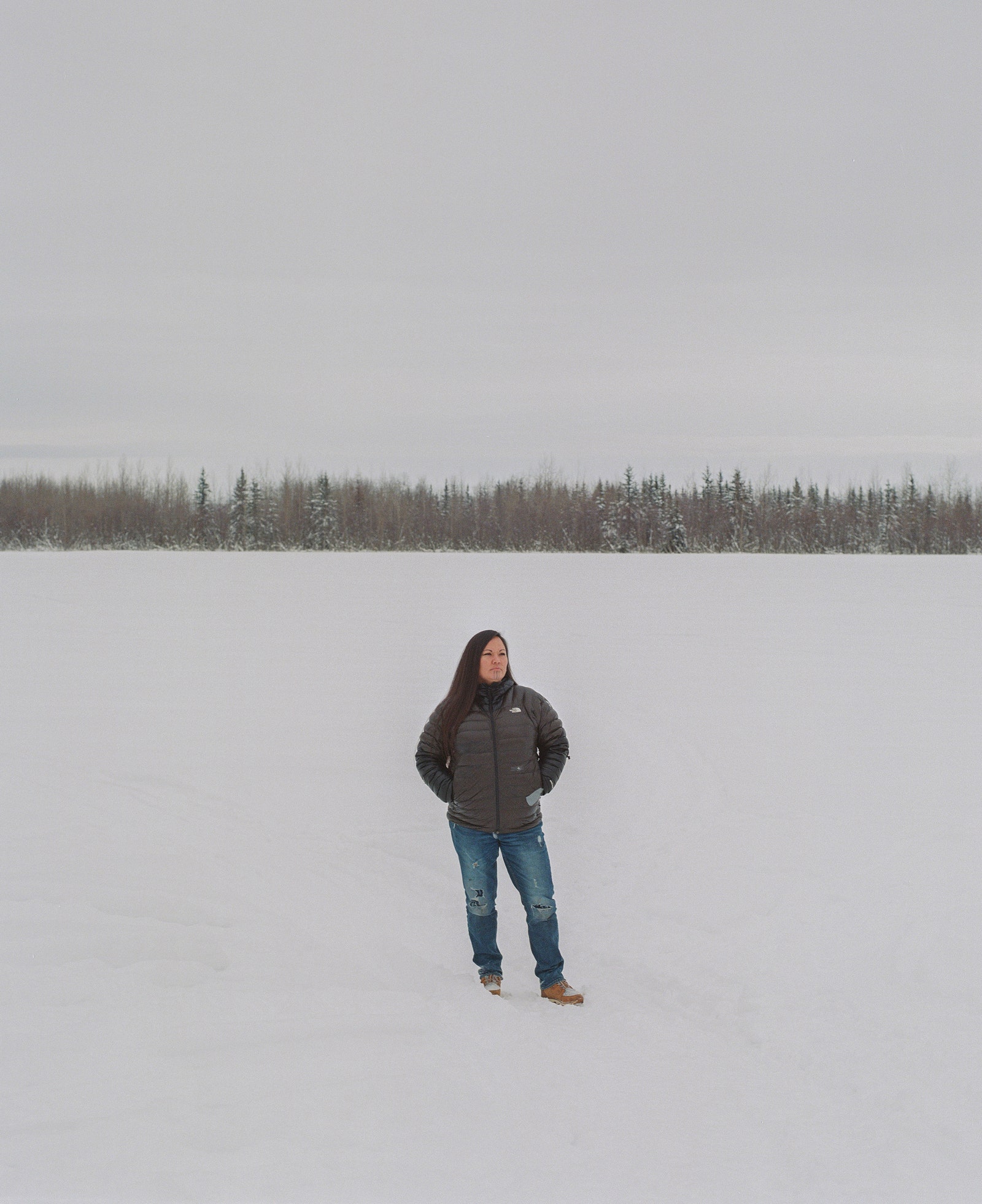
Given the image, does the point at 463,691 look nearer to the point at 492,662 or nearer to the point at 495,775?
the point at 492,662

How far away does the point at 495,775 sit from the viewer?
4.41 meters

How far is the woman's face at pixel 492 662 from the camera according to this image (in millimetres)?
4391

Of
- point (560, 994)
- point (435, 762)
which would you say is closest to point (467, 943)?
point (560, 994)

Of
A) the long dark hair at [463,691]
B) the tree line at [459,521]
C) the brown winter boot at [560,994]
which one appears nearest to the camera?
the long dark hair at [463,691]

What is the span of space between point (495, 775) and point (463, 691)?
15.7 inches

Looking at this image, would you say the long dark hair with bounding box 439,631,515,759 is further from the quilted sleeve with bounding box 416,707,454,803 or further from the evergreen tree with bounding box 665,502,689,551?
the evergreen tree with bounding box 665,502,689,551

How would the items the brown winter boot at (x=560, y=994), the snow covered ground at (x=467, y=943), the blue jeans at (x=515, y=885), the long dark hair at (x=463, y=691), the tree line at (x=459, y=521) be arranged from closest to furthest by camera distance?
the snow covered ground at (x=467, y=943) < the long dark hair at (x=463, y=691) < the blue jeans at (x=515, y=885) < the brown winter boot at (x=560, y=994) < the tree line at (x=459, y=521)

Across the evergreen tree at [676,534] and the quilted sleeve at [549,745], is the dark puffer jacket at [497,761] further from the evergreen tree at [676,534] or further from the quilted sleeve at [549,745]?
the evergreen tree at [676,534]

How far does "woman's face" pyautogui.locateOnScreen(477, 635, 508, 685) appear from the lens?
14.4 ft

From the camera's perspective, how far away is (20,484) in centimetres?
5025

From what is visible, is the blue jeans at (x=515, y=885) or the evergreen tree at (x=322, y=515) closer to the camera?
the blue jeans at (x=515, y=885)

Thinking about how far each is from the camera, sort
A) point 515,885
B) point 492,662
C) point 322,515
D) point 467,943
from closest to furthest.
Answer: point 492,662
point 515,885
point 467,943
point 322,515

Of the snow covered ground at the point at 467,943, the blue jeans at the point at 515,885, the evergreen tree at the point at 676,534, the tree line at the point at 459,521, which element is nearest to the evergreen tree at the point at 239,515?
the tree line at the point at 459,521

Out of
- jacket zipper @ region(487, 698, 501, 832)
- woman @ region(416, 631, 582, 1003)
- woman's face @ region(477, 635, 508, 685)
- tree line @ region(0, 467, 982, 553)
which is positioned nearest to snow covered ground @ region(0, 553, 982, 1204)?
woman @ region(416, 631, 582, 1003)
